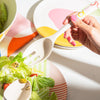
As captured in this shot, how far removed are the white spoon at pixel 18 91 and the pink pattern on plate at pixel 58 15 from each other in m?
0.41

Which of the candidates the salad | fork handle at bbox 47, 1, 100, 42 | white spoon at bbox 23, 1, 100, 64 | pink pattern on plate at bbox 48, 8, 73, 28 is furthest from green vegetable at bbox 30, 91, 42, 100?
pink pattern on plate at bbox 48, 8, 73, 28

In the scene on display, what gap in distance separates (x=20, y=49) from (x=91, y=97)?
40cm

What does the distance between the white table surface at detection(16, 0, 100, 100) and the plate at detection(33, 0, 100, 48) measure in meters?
0.05

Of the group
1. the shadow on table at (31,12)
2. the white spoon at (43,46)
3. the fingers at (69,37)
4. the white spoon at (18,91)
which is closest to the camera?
the white spoon at (18,91)

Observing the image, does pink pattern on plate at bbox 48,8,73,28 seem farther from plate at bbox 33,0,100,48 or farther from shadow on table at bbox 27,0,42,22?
shadow on table at bbox 27,0,42,22

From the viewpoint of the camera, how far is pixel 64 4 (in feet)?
3.44

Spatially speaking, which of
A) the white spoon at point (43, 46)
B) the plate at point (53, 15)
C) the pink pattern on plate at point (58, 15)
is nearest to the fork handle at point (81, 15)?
the white spoon at point (43, 46)

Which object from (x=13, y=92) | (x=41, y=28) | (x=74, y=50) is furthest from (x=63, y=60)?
(x=13, y=92)

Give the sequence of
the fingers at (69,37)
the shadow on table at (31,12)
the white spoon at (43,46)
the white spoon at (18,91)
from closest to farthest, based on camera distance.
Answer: the white spoon at (18,91) → the white spoon at (43,46) → the fingers at (69,37) → the shadow on table at (31,12)

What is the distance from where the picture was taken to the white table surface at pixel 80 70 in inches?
29.9

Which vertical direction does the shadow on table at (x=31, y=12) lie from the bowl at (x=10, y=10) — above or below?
below

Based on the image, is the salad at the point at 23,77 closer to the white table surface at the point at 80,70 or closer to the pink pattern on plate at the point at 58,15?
the white table surface at the point at 80,70

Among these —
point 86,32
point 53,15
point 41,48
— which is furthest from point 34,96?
point 53,15

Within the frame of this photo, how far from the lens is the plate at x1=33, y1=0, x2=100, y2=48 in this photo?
34.5 inches
